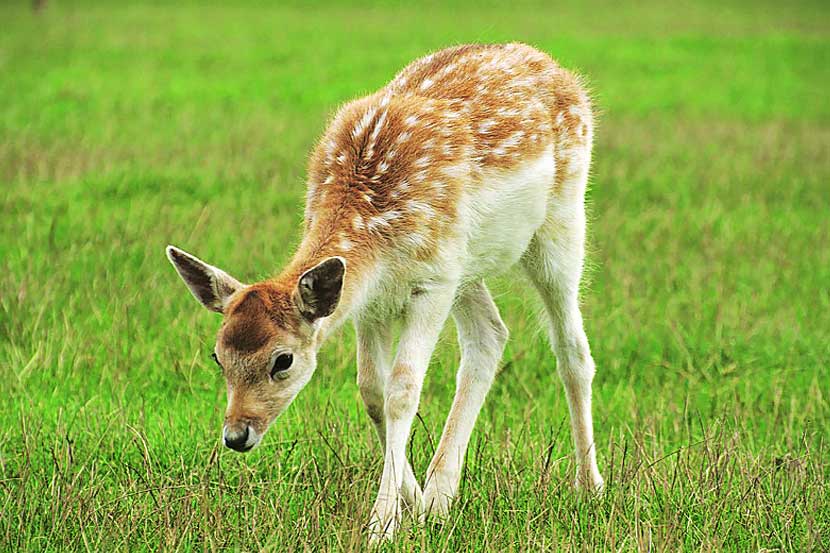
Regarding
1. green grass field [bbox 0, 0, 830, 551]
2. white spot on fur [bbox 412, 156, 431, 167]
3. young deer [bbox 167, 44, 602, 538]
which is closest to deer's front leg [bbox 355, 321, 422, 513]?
young deer [bbox 167, 44, 602, 538]

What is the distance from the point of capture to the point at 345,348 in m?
7.18

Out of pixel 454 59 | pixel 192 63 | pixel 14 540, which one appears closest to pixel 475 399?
→ pixel 454 59

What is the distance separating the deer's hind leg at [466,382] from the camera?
5.32 m

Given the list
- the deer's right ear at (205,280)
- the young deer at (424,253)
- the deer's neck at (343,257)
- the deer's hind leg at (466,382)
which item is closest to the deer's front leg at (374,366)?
the young deer at (424,253)

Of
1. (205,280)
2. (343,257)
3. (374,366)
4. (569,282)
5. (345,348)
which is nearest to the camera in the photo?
(205,280)

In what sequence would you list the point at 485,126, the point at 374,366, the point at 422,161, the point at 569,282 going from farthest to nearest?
the point at 569,282 < the point at 485,126 < the point at 374,366 < the point at 422,161

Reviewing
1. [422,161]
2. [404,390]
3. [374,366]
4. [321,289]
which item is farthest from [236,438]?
[422,161]

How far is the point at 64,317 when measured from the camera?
23.3 ft

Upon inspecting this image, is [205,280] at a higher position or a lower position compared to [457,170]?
lower

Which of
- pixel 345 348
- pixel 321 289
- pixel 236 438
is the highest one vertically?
pixel 321 289

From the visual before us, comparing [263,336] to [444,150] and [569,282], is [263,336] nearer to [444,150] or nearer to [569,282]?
[444,150]

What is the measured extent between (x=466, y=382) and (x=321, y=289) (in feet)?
4.66

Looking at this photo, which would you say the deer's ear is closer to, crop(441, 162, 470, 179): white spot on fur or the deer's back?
the deer's back

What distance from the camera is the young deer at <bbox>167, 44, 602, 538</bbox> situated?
4555 millimetres
